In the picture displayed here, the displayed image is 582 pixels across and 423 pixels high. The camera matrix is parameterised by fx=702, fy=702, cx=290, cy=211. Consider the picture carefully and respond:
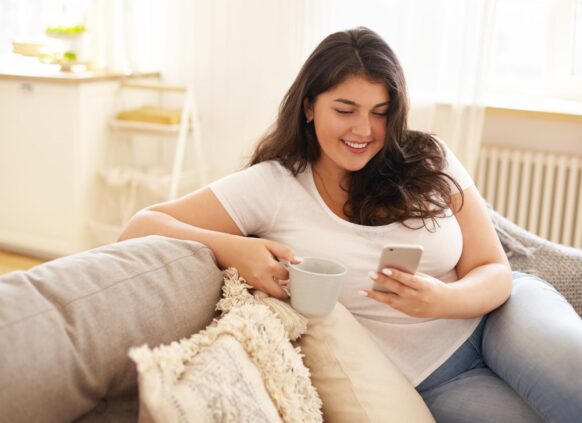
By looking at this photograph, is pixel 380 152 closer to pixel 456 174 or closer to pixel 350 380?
pixel 456 174

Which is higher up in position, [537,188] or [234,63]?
[234,63]

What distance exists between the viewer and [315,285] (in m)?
1.10

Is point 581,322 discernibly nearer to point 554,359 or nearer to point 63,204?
point 554,359

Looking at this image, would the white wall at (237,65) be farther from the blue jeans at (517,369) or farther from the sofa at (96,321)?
the sofa at (96,321)

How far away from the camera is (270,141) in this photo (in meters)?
1.59

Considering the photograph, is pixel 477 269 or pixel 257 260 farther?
pixel 477 269

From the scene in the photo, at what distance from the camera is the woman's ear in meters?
1.53

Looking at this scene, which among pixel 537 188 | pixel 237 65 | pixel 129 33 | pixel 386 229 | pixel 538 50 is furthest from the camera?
pixel 129 33

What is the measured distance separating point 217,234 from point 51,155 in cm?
224

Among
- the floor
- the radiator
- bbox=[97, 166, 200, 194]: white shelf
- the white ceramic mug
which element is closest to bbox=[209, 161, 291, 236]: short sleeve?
the white ceramic mug

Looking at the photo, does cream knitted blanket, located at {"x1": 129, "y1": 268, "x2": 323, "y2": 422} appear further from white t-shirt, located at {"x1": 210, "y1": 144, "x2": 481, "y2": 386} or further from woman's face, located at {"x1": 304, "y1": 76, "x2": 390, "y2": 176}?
woman's face, located at {"x1": 304, "y1": 76, "x2": 390, "y2": 176}

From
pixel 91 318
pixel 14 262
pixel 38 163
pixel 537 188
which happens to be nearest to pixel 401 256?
pixel 91 318

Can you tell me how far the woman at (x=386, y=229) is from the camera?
128 cm

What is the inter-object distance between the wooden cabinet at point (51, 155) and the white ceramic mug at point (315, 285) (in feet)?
7.72
